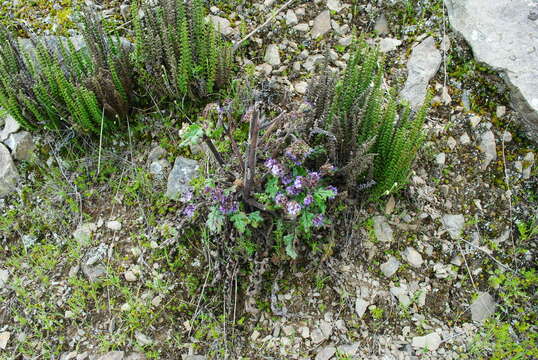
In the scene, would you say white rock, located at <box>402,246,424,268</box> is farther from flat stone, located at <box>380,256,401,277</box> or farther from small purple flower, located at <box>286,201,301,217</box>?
small purple flower, located at <box>286,201,301,217</box>

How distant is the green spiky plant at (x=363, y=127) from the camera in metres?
2.59

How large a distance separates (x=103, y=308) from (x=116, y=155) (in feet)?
3.55

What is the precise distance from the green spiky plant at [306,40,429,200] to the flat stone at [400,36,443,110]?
574 millimetres

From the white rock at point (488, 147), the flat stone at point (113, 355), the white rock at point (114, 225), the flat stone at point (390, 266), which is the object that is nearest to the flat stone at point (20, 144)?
the white rock at point (114, 225)

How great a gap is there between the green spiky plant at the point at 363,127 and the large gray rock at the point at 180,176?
0.89 metres

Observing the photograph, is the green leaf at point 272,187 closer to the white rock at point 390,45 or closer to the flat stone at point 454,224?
the flat stone at point 454,224

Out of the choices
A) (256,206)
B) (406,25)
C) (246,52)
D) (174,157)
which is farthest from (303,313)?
(406,25)

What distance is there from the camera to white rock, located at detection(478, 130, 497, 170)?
10.3 feet

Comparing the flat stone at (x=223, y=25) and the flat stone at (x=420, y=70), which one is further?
the flat stone at (x=223, y=25)

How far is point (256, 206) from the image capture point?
2617 millimetres

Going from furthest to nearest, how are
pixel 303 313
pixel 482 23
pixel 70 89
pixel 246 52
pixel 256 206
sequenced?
pixel 246 52
pixel 482 23
pixel 70 89
pixel 303 313
pixel 256 206

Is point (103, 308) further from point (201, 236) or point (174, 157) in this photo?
point (174, 157)

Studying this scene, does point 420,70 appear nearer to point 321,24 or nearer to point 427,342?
point 321,24

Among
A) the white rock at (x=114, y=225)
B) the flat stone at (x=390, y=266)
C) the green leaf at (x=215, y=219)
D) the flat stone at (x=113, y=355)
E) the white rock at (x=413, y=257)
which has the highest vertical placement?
the green leaf at (x=215, y=219)
